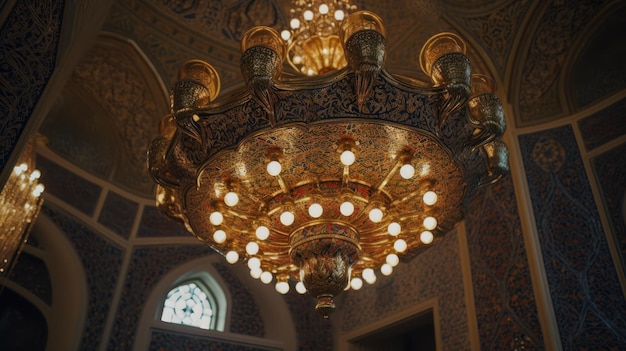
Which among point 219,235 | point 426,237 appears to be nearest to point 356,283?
point 426,237

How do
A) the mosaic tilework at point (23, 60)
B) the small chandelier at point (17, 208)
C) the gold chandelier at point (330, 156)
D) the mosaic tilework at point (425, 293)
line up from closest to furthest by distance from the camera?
1. the mosaic tilework at point (23, 60)
2. the gold chandelier at point (330, 156)
3. the small chandelier at point (17, 208)
4. the mosaic tilework at point (425, 293)

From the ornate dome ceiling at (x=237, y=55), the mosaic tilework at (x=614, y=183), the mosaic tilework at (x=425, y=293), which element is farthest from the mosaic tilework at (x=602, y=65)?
the mosaic tilework at (x=425, y=293)

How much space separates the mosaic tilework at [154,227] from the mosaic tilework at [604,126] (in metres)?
4.16

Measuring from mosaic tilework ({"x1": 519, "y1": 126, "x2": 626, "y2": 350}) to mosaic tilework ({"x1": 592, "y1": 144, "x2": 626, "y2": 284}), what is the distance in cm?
10

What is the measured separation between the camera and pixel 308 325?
5.92m

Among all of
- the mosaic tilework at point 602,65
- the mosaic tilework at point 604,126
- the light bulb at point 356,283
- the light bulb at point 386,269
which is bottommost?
the light bulb at point 356,283

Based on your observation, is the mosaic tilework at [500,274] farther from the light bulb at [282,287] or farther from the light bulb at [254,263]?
the light bulb at [254,263]

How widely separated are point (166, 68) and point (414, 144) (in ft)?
12.6

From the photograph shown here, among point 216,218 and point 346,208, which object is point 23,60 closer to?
point 216,218

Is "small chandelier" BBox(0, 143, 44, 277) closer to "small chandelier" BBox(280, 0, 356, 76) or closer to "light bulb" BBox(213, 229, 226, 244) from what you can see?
"light bulb" BBox(213, 229, 226, 244)

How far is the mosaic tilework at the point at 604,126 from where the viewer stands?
13.3ft

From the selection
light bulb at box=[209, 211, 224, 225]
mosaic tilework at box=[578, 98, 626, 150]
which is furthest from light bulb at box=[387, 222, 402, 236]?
mosaic tilework at box=[578, 98, 626, 150]

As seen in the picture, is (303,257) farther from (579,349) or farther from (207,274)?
(207,274)

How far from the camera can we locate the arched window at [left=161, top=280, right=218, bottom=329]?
5453 millimetres
